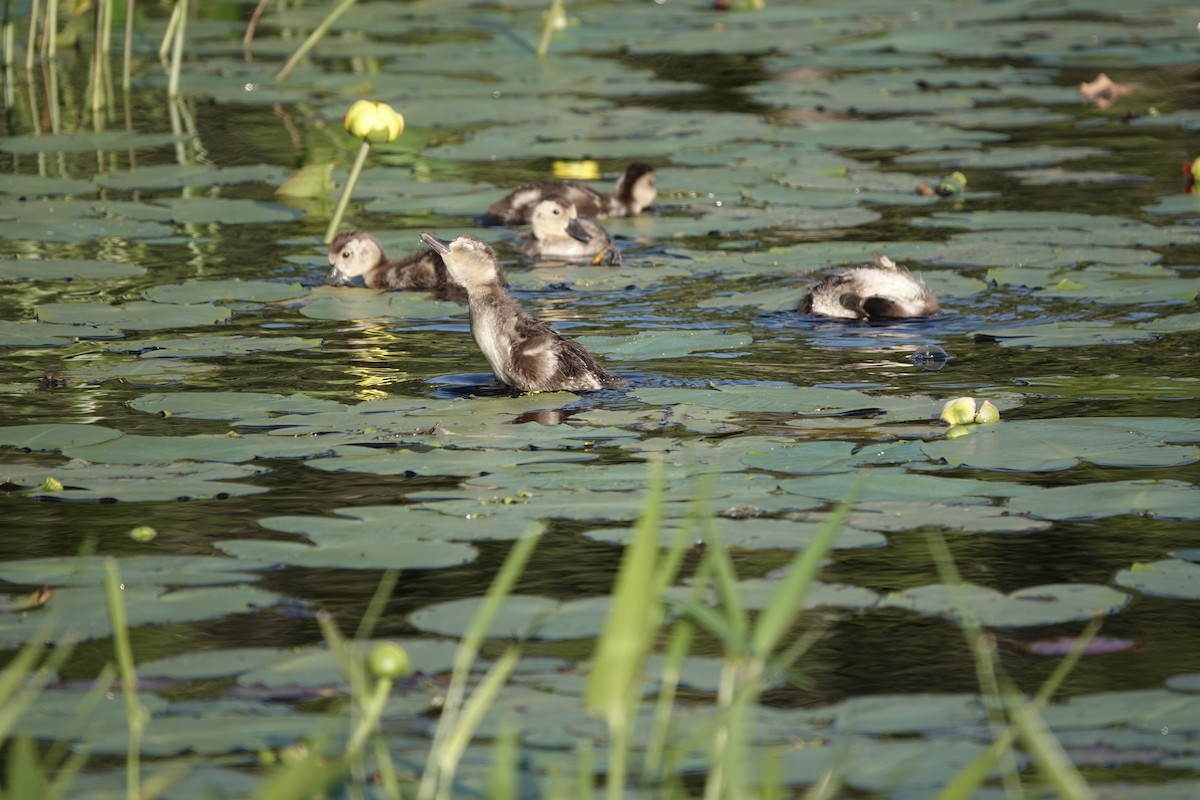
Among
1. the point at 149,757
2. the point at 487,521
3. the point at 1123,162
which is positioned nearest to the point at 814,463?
the point at 487,521

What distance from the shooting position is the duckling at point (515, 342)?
7.37 m

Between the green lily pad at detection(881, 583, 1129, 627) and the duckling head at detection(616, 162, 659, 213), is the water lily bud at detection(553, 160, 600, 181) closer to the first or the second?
the duckling head at detection(616, 162, 659, 213)

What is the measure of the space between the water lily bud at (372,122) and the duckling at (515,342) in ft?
7.03

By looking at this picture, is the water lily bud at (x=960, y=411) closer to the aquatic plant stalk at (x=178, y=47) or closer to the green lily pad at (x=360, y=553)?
the green lily pad at (x=360, y=553)

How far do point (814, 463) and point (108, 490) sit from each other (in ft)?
7.66

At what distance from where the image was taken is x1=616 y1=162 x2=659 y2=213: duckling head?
11.5 meters

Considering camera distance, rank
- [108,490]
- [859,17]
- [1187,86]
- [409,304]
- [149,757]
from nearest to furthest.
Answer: [149,757] < [108,490] < [409,304] < [1187,86] < [859,17]

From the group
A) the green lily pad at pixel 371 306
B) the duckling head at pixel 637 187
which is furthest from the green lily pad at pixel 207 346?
the duckling head at pixel 637 187

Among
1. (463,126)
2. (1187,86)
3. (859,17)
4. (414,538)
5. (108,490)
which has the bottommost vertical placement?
(414,538)

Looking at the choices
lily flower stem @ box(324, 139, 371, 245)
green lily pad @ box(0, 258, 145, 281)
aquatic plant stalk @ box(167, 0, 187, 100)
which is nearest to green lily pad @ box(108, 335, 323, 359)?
green lily pad @ box(0, 258, 145, 281)

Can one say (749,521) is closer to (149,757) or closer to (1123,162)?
(149,757)

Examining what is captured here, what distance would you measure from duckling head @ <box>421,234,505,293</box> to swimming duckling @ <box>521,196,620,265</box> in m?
2.50

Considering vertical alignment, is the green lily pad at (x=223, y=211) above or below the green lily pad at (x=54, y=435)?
above

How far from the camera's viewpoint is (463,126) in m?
14.7
